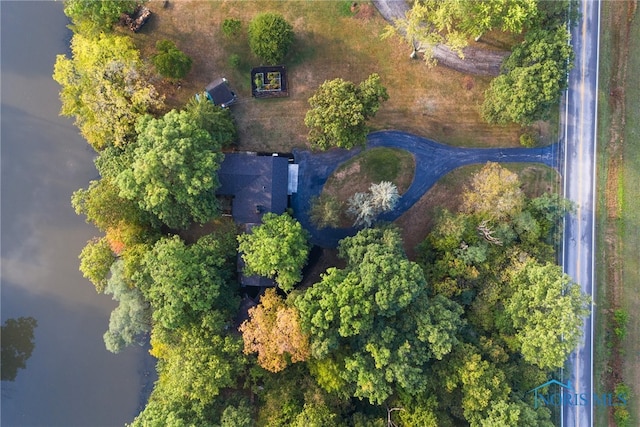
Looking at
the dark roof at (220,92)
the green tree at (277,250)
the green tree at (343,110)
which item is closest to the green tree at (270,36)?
the dark roof at (220,92)

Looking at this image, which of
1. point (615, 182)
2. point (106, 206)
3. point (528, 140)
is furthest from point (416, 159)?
point (106, 206)

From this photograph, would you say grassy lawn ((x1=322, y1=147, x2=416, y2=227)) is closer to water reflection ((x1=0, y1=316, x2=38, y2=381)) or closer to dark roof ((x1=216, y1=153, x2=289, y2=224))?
dark roof ((x1=216, y1=153, x2=289, y2=224))

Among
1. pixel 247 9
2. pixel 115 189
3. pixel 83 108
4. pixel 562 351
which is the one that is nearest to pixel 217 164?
pixel 115 189

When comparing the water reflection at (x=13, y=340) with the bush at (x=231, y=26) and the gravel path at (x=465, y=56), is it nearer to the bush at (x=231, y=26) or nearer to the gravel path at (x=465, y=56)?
the bush at (x=231, y=26)

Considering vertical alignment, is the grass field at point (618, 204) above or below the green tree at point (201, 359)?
above

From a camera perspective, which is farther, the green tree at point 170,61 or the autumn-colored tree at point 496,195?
the green tree at point 170,61

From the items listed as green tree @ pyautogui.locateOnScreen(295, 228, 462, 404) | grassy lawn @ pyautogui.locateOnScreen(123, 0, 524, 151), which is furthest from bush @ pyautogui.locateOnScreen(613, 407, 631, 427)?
grassy lawn @ pyautogui.locateOnScreen(123, 0, 524, 151)

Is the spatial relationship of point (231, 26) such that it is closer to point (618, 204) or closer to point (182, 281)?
point (182, 281)
